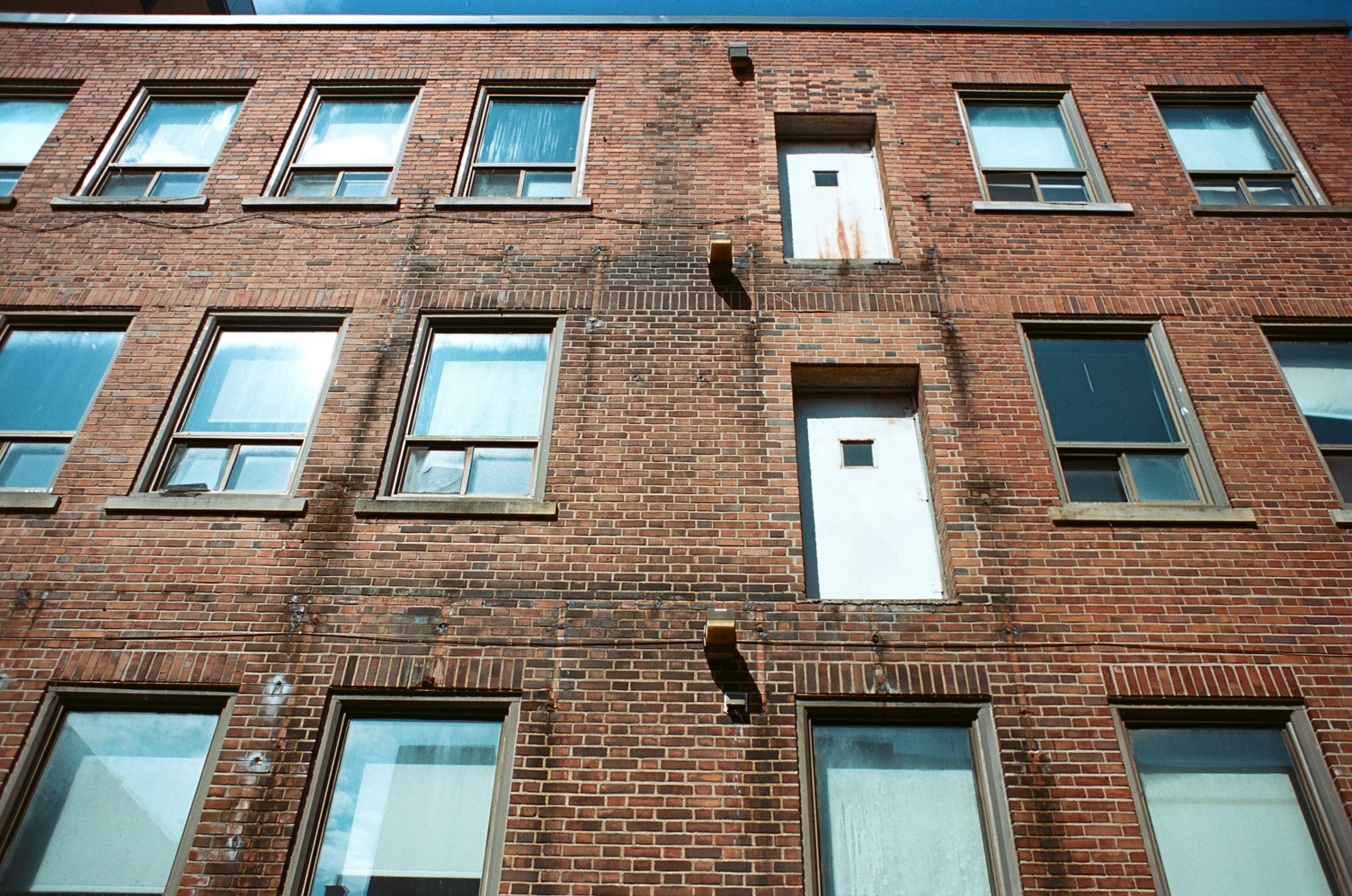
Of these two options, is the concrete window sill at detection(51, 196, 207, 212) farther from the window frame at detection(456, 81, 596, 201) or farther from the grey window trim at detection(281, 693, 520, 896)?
the grey window trim at detection(281, 693, 520, 896)

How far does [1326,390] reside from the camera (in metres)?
7.27

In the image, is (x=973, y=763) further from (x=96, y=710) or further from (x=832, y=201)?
(x=96, y=710)

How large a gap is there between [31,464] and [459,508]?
148 inches

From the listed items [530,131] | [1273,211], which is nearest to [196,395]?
[530,131]

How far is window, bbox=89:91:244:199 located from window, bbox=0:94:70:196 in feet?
3.05

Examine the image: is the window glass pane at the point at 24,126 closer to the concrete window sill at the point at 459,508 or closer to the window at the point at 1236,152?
the concrete window sill at the point at 459,508

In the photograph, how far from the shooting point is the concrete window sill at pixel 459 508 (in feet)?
21.2

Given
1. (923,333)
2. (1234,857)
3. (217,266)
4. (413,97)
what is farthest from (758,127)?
(1234,857)

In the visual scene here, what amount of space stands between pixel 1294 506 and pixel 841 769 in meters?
4.13

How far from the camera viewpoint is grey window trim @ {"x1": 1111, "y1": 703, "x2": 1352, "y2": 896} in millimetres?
5160

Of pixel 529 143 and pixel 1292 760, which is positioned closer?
pixel 1292 760

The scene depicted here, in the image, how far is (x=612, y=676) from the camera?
580 centimetres

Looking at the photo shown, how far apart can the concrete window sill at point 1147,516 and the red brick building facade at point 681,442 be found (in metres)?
0.05

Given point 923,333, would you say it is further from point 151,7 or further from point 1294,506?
point 151,7
